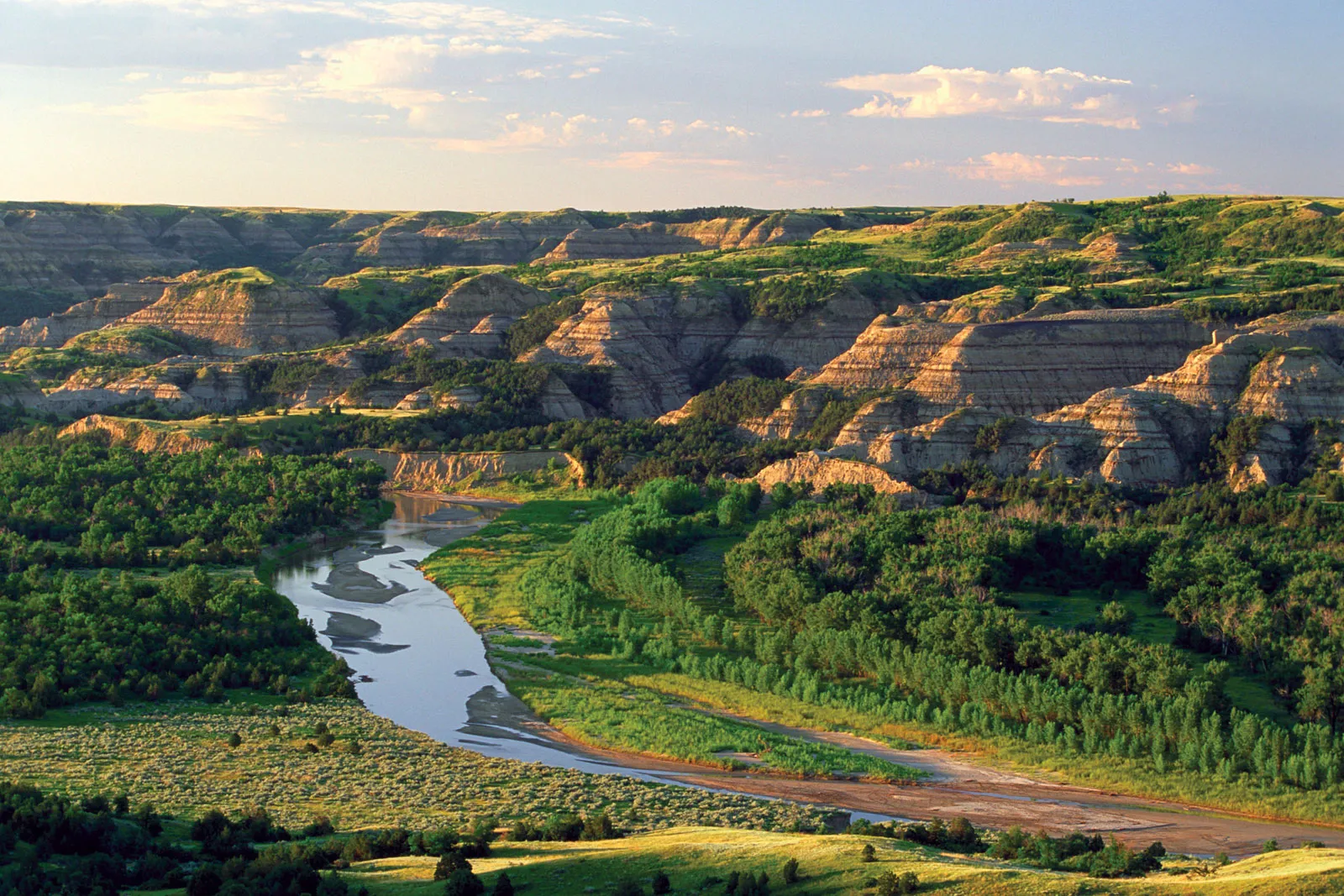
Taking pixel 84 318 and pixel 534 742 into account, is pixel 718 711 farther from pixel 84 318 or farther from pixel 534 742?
pixel 84 318

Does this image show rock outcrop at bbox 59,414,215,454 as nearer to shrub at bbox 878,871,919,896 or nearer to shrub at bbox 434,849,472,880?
shrub at bbox 434,849,472,880

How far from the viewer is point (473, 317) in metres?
150

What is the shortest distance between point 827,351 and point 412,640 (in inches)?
2795

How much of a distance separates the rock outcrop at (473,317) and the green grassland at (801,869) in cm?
10095

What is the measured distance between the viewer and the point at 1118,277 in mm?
141250

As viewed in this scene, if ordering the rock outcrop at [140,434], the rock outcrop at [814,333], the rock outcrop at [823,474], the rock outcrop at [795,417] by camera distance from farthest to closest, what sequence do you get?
the rock outcrop at [814,333]
the rock outcrop at [795,417]
the rock outcrop at [140,434]
the rock outcrop at [823,474]

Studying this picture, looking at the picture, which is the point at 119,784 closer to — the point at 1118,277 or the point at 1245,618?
the point at 1245,618

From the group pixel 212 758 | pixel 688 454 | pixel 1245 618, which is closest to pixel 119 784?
pixel 212 758

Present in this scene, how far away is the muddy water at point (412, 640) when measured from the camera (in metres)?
55.6

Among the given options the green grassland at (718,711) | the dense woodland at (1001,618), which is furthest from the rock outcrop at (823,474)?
the green grassland at (718,711)

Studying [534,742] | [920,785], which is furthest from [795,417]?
[920,785]

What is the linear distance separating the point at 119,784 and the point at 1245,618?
38.4 m

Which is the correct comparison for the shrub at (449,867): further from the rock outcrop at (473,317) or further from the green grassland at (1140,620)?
the rock outcrop at (473,317)

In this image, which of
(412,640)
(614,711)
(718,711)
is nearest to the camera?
(614,711)
